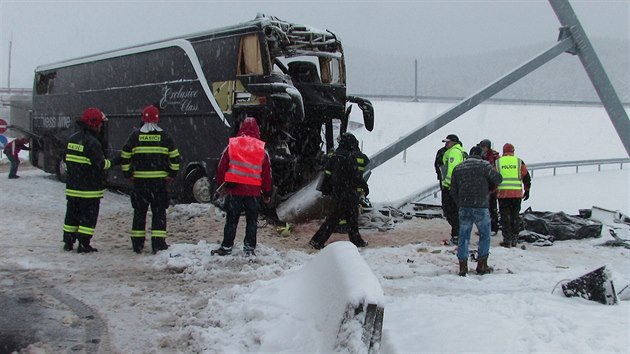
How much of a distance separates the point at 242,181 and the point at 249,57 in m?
3.96

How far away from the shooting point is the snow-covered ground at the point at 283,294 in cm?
403

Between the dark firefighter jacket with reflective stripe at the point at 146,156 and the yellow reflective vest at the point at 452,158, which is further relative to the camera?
the yellow reflective vest at the point at 452,158

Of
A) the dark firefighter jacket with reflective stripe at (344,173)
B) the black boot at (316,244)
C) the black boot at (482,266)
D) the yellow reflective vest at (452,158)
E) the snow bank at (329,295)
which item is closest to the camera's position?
the snow bank at (329,295)

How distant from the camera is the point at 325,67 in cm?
1202

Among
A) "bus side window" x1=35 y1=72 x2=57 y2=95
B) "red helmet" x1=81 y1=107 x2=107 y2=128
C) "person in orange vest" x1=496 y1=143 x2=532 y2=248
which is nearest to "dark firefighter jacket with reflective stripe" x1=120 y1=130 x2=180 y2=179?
"red helmet" x1=81 y1=107 x2=107 y2=128

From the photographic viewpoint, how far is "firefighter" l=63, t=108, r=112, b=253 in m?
7.39

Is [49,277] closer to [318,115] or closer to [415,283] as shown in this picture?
[415,283]

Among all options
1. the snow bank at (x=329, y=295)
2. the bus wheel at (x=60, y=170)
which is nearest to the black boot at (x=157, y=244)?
the snow bank at (x=329, y=295)

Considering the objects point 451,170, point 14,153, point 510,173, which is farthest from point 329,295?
point 14,153

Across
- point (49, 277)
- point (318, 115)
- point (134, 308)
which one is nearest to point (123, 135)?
point (318, 115)

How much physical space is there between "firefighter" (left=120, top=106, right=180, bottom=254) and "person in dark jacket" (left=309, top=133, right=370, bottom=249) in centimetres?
236

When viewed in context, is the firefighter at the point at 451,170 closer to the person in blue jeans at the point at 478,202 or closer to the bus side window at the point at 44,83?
the person in blue jeans at the point at 478,202

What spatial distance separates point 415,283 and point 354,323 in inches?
121

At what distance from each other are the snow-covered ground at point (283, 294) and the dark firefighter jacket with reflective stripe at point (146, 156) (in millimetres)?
1037
